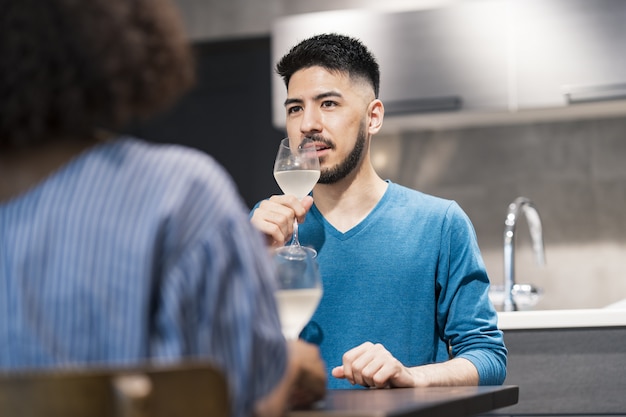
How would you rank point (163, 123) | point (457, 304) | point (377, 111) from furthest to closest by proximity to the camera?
point (163, 123), point (377, 111), point (457, 304)

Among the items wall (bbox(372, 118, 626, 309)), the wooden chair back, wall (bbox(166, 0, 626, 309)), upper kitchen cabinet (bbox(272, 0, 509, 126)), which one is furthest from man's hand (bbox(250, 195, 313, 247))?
wall (bbox(372, 118, 626, 309))

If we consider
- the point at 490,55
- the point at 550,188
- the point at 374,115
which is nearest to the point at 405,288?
the point at 374,115

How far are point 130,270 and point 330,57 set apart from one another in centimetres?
151

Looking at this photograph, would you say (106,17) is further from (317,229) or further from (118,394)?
(317,229)

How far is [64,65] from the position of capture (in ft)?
2.74

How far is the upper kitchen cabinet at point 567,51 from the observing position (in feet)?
10.7

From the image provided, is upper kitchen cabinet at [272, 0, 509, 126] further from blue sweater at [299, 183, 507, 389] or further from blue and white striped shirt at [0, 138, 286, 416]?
blue and white striped shirt at [0, 138, 286, 416]

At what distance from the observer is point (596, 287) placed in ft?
12.0

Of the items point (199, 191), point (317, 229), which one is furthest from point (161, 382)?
point (317, 229)

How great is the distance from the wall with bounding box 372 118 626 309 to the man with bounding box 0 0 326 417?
3028 mm

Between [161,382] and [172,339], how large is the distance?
3.4 inches

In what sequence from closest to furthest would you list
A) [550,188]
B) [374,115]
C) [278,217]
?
[278,217] → [374,115] → [550,188]

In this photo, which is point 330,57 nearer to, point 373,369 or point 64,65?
point 373,369

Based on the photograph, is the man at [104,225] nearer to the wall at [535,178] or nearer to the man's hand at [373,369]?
the man's hand at [373,369]
